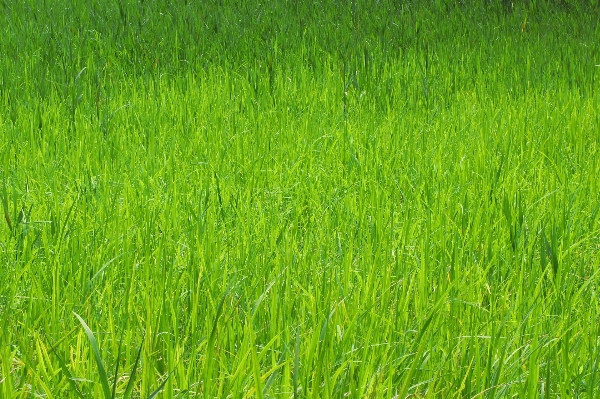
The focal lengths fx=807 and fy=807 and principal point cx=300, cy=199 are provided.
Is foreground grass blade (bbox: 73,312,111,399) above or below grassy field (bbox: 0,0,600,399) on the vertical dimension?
above

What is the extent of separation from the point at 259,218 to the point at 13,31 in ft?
11.3

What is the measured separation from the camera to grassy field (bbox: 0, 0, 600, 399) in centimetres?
146

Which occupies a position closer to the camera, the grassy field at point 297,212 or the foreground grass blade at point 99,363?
the foreground grass blade at point 99,363

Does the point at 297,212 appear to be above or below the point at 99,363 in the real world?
below

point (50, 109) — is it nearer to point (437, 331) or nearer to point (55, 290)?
point (55, 290)

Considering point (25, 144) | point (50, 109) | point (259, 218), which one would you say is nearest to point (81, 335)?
point (259, 218)

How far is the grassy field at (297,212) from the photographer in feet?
4.80

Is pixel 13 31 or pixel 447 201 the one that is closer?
pixel 447 201

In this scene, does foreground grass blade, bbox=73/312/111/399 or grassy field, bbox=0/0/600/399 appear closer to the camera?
foreground grass blade, bbox=73/312/111/399

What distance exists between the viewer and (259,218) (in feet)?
7.47

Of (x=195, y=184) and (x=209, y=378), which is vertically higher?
(x=209, y=378)

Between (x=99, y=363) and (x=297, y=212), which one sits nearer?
(x=99, y=363)

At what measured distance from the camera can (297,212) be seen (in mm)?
2324

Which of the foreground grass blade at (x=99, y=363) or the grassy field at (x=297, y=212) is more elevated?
the foreground grass blade at (x=99, y=363)
